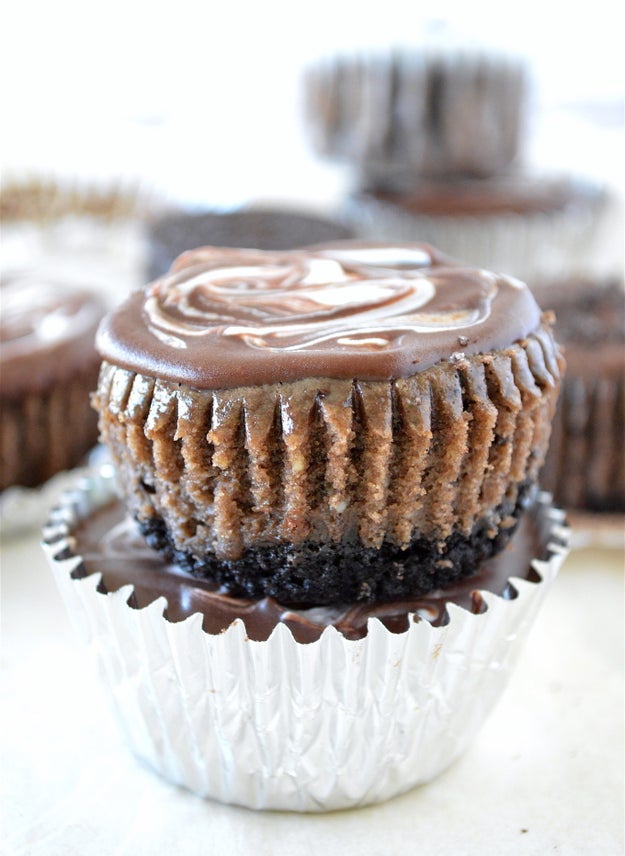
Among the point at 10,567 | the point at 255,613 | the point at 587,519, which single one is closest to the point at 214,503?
the point at 255,613

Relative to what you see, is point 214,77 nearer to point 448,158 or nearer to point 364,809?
point 448,158

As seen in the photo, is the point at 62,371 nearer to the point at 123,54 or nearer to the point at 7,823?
the point at 7,823

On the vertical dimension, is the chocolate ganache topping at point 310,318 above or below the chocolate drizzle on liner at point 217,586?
above

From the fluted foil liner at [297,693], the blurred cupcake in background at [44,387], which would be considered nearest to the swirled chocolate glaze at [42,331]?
the blurred cupcake in background at [44,387]

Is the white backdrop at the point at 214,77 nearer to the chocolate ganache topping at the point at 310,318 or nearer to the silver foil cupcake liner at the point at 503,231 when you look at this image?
the silver foil cupcake liner at the point at 503,231

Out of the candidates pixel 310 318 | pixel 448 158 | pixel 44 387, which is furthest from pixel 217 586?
pixel 448 158

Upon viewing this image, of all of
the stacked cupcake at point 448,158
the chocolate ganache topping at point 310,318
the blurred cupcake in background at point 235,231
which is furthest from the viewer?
the stacked cupcake at point 448,158
